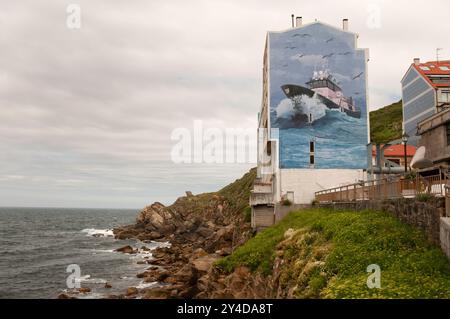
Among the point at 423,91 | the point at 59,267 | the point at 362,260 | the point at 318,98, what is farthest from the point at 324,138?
the point at 59,267

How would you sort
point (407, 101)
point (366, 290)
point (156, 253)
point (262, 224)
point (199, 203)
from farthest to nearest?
point (199, 203) < point (407, 101) < point (156, 253) < point (262, 224) < point (366, 290)

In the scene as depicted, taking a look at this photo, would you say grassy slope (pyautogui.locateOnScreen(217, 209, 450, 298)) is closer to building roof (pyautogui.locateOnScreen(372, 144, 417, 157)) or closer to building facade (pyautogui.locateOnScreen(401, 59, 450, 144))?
building roof (pyautogui.locateOnScreen(372, 144, 417, 157))

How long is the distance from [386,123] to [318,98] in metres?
65.3

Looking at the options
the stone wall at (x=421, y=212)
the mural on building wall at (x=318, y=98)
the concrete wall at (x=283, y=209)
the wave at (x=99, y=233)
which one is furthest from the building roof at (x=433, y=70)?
the wave at (x=99, y=233)

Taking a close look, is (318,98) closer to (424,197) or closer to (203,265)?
→ (203,265)

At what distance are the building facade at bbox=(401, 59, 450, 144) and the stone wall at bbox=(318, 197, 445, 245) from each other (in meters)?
40.4

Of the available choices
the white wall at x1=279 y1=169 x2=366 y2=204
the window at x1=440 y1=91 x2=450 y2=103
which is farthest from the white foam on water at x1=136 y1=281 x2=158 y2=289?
the window at x1=440 y1=91 x2=450 y2=103

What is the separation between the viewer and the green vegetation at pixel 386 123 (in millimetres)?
87775

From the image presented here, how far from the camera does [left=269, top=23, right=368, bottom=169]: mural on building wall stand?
45781 millimetres

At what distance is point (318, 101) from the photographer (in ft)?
151

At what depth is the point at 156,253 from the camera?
5941 cm
